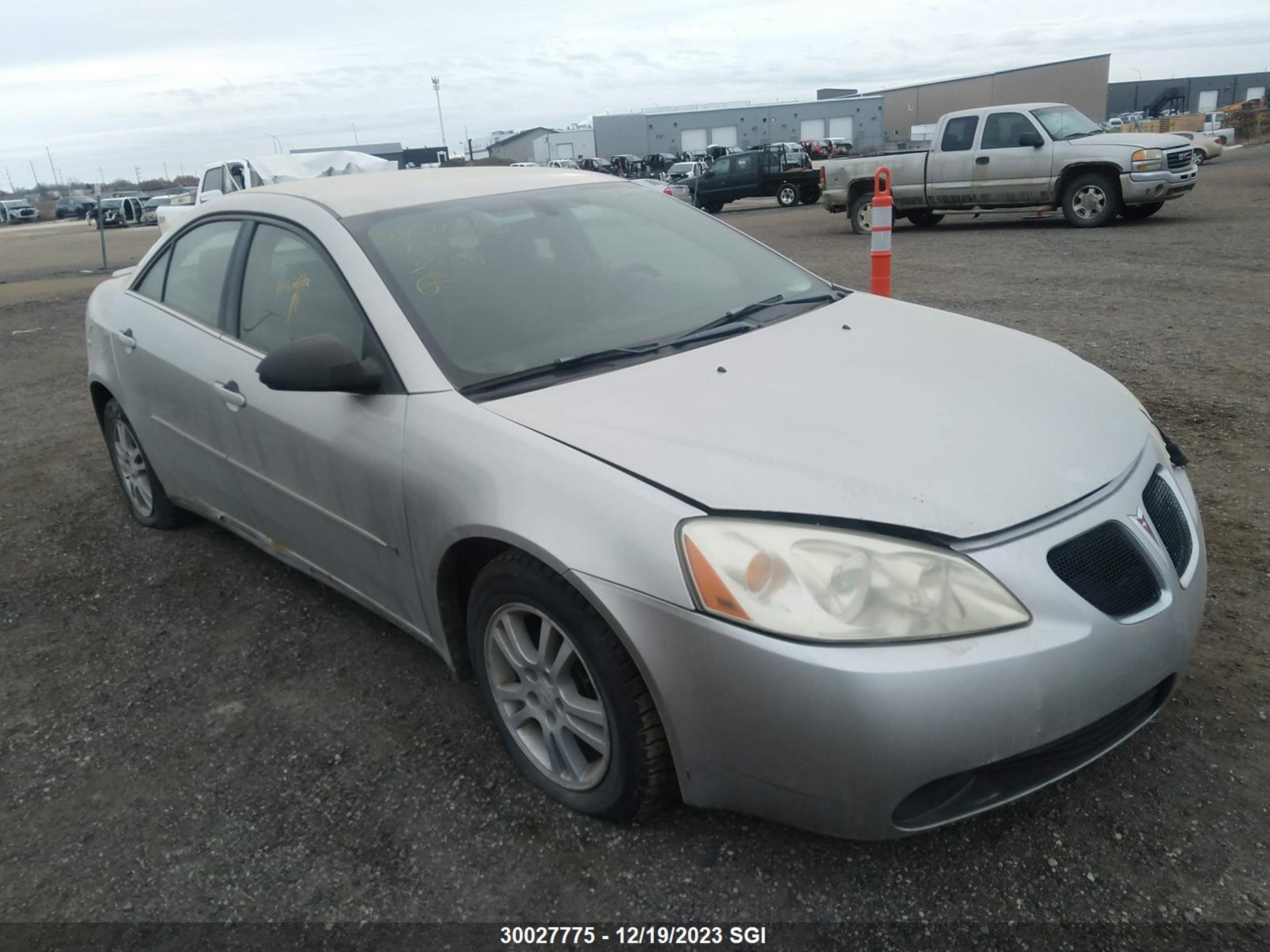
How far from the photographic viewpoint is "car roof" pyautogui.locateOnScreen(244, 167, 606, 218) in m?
3.09

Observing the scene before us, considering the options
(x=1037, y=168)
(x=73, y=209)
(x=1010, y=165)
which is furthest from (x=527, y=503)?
(x=73, y=209)

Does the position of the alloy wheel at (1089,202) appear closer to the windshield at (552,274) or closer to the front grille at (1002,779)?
the windshield at (552,274)

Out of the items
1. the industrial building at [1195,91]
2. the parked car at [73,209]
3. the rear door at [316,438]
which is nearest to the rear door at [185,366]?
the rear door at [316,438]

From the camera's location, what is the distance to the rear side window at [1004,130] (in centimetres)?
1362

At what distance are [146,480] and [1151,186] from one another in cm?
1289

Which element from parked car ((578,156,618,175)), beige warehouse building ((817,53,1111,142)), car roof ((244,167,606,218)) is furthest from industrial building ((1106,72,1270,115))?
car roof ((244,167,606,218))

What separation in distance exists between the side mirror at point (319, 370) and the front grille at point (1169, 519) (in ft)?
6.36

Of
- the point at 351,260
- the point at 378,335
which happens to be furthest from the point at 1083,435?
the point at 351,260

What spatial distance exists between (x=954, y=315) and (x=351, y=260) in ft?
6.55

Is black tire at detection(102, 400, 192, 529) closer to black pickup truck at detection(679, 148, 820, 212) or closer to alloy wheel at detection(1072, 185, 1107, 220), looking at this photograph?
alloy wheel at detection(1072, 185, 1107, 220)

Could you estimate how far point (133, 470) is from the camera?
4.40m

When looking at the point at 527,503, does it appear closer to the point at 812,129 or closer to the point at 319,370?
the point at 319,370

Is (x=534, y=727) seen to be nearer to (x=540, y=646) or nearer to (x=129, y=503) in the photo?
(x=540, y=646)

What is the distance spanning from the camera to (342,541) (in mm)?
2889
